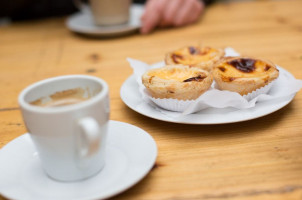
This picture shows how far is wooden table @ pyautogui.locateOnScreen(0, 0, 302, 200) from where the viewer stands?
0.55 m

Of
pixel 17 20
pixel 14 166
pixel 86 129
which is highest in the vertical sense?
pixel 86 129

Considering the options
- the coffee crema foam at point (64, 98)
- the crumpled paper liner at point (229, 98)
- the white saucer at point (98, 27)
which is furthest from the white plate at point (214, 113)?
the white saucer at point (98, 27)

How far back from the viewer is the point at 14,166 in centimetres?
59

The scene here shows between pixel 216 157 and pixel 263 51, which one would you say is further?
pixel 263 51

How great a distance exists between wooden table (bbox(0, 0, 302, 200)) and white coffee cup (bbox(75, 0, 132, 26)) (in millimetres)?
95

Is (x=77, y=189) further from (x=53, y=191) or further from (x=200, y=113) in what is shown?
(x=200, y=113)

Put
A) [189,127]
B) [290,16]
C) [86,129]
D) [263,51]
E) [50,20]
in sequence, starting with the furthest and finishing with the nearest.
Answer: [50,20], [290,16], [263,51], [189,127], [86,129]

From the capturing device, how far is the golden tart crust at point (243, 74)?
2.56 ft

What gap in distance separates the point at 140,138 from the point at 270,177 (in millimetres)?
226

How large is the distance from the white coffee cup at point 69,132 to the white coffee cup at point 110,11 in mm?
945

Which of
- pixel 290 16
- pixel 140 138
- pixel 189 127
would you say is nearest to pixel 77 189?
pixel 140 138

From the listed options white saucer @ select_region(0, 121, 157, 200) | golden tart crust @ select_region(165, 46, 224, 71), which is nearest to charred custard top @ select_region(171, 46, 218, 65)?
golden tart crust @ select_region(165, 46, 224, 71)

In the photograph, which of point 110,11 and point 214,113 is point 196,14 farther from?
point 214,113

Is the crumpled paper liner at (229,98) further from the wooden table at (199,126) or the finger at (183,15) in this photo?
the finger at (183,15)
